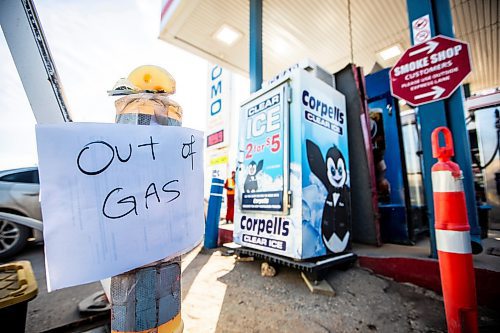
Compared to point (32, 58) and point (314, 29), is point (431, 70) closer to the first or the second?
point (32, 58)

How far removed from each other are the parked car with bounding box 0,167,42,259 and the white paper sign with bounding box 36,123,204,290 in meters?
4.14

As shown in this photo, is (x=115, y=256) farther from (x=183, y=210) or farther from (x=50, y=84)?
(x=50, y=84)

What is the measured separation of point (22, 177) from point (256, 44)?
14.0 feet

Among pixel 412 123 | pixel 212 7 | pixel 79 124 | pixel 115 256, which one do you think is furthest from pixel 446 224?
pixel 212 7

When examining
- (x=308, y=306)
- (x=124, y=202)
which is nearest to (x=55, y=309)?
(x=308, y=306)

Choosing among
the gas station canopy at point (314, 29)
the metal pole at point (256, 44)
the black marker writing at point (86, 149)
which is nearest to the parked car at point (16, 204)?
the gas station canopy at point (314, 29)

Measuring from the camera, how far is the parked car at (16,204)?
319 centimetres

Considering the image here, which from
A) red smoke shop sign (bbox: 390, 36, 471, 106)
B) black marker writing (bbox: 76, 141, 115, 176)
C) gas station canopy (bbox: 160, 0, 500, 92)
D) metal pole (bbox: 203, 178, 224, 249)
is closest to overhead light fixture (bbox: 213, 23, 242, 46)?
gas station canopy (bbox: 160, 0, 500, 92)

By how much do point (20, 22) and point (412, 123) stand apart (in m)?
4.40

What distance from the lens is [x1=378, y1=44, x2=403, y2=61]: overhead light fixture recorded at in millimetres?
4855

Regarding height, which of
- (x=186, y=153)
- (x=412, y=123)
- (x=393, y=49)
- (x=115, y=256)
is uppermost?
(x=393, y=49)

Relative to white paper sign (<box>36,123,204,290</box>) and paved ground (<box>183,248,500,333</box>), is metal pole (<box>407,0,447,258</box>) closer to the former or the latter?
paved ground (<box>183,248,500,333</box>)

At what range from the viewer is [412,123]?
11.8 feet

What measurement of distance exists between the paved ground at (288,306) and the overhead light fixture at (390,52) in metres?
4.90
